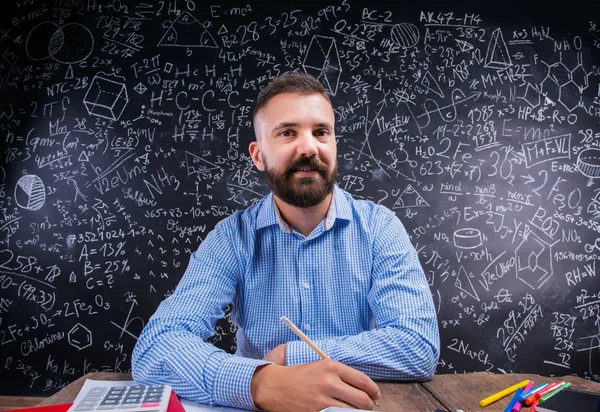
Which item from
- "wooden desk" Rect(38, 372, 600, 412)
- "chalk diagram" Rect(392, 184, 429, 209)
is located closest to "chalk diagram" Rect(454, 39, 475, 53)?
"chalk diagram" Rect(392, 184, 429, 209)

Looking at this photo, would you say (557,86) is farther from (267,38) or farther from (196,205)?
(196,205)

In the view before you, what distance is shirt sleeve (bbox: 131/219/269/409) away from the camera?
935 mm

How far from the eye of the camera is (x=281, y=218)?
1.49m

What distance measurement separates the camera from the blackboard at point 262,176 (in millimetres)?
2988

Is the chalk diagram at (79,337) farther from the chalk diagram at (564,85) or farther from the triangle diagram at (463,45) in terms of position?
the chalk diagram at (564,85)

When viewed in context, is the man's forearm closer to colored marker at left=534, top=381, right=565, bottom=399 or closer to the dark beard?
colored marker at left=534, top=381, right=565, bottom=399

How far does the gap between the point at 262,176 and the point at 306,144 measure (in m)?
1.71

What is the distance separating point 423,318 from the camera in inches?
47.4

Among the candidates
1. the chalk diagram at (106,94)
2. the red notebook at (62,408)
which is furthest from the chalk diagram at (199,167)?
the red notebook at (62,408)

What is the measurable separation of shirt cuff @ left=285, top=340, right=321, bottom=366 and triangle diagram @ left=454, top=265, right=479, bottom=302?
2201 mm

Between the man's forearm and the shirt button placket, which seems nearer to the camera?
the man's forearm

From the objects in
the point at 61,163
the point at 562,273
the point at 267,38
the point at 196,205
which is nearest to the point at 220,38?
the point at 267,38

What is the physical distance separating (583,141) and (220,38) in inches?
105

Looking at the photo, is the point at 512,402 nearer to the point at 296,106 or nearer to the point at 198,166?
the point at 296,106
